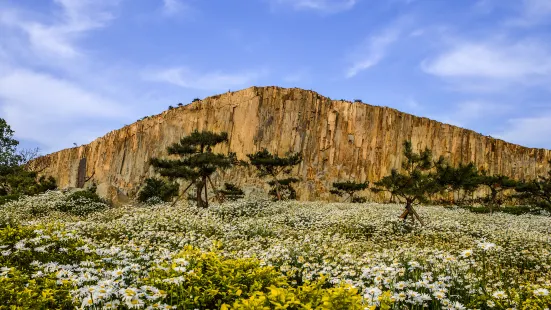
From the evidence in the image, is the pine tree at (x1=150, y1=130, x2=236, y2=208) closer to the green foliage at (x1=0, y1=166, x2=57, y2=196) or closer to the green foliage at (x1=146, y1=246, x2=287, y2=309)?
the green foliage at (x1=146, y1=246, x2=287, y2=309)

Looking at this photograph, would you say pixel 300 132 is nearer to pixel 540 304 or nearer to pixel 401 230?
pixel 401 230

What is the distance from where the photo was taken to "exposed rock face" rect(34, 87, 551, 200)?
205ft

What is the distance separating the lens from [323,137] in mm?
63938

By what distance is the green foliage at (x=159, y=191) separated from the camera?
1403 inches

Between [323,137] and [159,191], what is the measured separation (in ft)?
106

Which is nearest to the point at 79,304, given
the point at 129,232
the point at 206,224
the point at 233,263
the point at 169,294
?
the point at 169,294

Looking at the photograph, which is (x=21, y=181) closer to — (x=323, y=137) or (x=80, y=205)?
(x=80, y=205)

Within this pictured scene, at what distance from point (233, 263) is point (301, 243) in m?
4.83

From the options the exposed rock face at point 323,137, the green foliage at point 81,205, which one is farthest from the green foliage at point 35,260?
the exposed rock face at point 323,137

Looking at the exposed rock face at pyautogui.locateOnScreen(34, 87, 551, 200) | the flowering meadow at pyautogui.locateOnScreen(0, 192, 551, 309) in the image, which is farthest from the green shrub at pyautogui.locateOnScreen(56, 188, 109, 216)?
the exposed rock face at pyautogui.locateOnScreen(34, 87, 551, 200)

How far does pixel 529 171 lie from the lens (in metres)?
65.8

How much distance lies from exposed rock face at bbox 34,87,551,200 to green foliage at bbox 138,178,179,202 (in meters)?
20.4

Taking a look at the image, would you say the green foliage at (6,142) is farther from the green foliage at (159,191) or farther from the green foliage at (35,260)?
the green foliage at (35,260)

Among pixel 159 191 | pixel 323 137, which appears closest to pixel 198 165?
pixel 159 191
